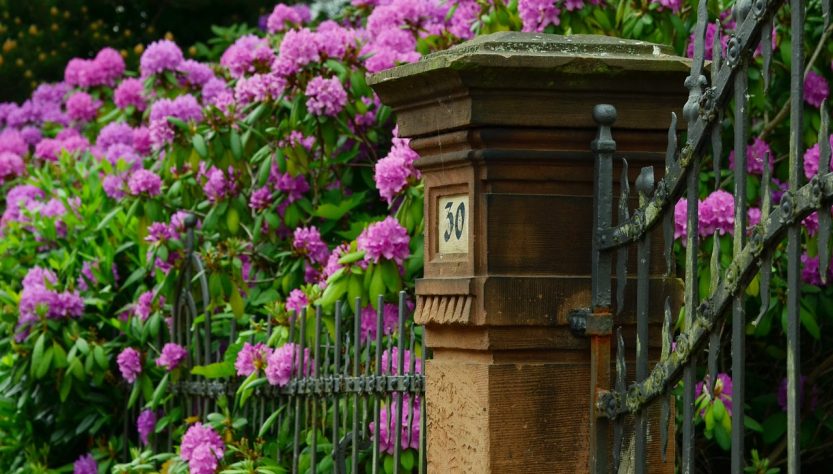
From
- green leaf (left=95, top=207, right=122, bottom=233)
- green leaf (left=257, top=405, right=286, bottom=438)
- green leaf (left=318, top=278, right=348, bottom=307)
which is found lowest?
green leaf (left=257, top=405, right=286, bottom=438)

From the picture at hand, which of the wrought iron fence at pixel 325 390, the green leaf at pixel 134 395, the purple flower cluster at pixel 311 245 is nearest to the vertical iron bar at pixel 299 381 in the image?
the wrought iron fence at pixel 325 390

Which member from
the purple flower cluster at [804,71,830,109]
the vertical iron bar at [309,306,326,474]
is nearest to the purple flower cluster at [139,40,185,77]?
the vertical iron bar at [309,306,326,474]

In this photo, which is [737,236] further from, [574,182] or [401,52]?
[401,52]

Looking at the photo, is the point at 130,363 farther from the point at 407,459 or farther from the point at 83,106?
the point at 83,106

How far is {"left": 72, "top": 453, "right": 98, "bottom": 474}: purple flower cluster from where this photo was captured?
18.9ft

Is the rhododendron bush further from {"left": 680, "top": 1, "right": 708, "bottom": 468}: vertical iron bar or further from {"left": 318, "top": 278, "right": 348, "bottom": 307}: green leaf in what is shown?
{"left": 680, "top": 1, "right": 708, "bottom": 468}: vertical iron bar

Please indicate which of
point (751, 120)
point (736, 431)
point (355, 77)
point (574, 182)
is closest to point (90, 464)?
point (355, 77)

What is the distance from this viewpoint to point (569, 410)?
2.96m

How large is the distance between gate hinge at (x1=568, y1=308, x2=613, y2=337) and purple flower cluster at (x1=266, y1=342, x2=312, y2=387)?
153cm

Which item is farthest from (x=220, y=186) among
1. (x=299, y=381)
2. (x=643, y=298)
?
(x=643, y=298)

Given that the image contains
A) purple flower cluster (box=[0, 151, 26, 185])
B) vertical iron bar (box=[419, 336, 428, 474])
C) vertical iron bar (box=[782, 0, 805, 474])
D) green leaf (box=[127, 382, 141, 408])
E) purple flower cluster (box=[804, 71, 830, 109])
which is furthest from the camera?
purple flower cluster (box=[0, 151, 26, 185])

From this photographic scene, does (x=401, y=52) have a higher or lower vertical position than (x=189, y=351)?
higher

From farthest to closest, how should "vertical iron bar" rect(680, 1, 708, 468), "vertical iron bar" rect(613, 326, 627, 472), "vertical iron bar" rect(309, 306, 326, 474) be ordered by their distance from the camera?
"vertical iron bar" rect(309, 306, 326, 474) → "vertical iron bar" rect(613, 326, 627, 472) → "vertical iron bar" rect(680, 1, 708, 468)

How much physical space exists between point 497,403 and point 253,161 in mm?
2796
